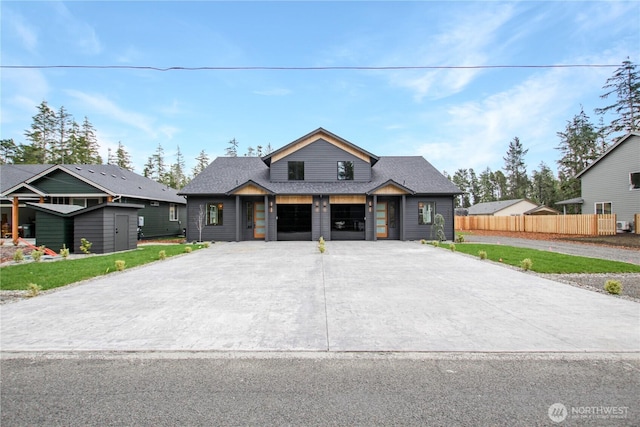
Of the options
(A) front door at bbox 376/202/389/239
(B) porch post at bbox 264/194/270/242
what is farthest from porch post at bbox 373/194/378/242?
(B) porch post at bbox 264/194/270/242

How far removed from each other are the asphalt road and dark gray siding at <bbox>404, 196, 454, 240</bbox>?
15.5 metres

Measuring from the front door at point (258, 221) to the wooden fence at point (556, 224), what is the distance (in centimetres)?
2288

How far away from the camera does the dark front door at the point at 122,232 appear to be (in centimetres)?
1393

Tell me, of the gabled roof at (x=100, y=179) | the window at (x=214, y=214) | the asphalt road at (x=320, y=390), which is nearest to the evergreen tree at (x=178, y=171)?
the gabled roof at (x=100, y=179)

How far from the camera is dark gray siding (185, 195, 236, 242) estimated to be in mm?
18344

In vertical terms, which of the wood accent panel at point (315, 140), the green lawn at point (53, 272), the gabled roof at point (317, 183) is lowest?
the green lawn at point (53, 272)

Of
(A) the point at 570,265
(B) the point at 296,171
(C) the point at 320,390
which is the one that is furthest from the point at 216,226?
(C) the point at 320,390

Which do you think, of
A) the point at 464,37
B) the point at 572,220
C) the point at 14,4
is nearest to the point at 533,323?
the point at 464,37

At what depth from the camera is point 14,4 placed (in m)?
8.32
